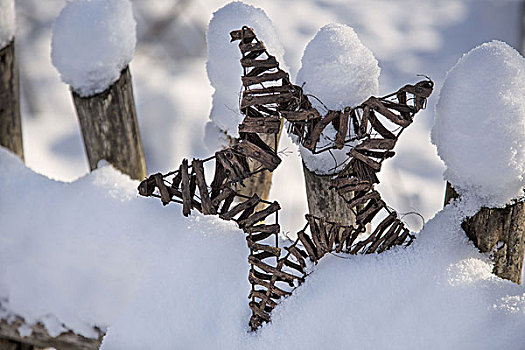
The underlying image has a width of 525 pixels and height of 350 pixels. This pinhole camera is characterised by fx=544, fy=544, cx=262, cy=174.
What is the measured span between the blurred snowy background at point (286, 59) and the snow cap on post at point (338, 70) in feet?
3.88

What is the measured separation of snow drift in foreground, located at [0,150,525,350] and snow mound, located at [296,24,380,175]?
0.56 ft

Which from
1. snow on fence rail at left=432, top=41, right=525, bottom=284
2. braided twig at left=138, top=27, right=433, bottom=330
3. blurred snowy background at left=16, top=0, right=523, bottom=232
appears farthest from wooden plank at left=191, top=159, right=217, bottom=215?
blurred snowy background at left=16, top=0, right=523, bottom=232

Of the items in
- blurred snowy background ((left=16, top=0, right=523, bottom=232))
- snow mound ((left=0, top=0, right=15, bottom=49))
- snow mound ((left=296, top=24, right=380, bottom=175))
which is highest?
blurred snowy background ((left=16, top=0, right=523, bottom=232))

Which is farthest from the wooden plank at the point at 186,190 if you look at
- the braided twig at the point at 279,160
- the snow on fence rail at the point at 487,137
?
the snow on fence rail at the point at 487,137

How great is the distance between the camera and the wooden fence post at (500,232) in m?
0.65

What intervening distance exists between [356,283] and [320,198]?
0.56ft

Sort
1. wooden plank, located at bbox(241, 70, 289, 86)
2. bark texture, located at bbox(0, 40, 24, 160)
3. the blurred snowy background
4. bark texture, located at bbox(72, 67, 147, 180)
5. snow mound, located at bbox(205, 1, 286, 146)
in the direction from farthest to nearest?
the blurred snowy background
bark texture, located at bbox(0, 40, 24, 160)
bark texture, located at bbox(72, 67, 147, 180)
snow mound, located at bbox(205, 1, 286, 146)
wooden plank, located at bbox(241, 70, 289, 86)

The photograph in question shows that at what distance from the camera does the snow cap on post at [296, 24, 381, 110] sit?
651 millimetres

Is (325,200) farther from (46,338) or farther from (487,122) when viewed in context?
(46,338)

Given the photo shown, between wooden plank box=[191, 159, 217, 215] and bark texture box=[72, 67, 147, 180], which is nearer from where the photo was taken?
wooden plank box=[191, 159, 217, 215]

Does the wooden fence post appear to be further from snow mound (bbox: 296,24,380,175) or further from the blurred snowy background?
the blurred snowy background

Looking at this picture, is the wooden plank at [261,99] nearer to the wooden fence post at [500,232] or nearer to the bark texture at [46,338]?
the wooden fence post at [500,232]

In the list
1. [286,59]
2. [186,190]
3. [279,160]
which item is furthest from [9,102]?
[286,59]

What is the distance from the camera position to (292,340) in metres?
0.66
